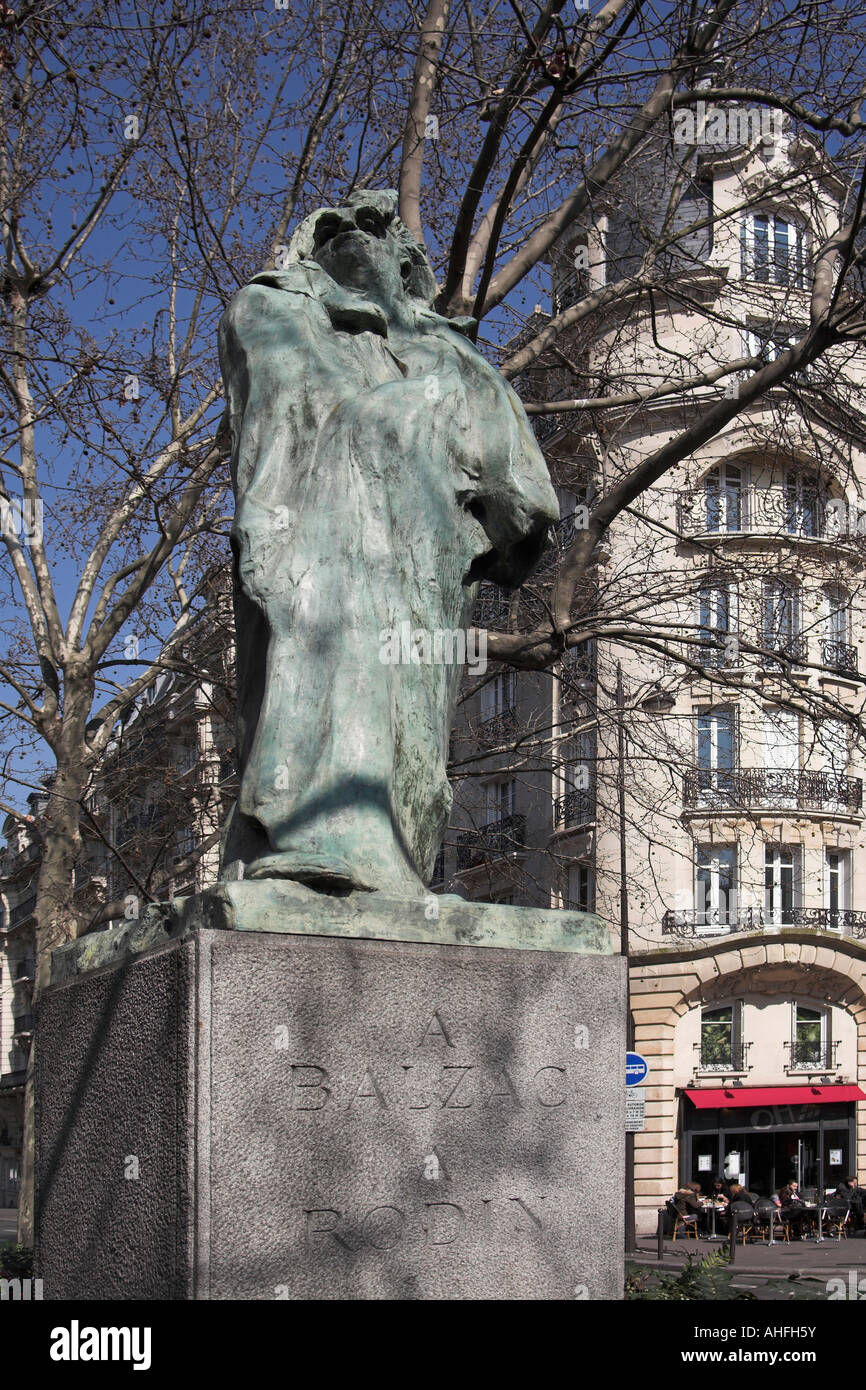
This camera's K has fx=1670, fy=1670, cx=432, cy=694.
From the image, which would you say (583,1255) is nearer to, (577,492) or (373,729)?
(373,729)

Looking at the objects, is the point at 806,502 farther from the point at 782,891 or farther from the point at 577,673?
the point at 782,891

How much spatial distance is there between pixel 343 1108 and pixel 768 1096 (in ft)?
98.2

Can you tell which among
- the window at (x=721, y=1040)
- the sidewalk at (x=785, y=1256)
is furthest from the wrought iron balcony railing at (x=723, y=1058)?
the sidewalk at (x=785, y=1256)

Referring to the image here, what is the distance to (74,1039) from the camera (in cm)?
382

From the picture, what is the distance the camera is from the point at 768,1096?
3167 centimetres

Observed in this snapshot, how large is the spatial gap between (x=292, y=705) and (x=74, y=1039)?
93cm

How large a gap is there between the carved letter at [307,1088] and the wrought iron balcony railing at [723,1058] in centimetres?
2972

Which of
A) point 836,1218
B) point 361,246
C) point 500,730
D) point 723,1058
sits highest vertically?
point 361,246

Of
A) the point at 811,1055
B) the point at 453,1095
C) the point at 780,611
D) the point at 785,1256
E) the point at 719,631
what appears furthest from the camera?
the point at 811,1055

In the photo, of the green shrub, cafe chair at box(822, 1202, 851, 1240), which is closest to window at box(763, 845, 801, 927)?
cafe chair at box(822, 1202, 851, 1240)

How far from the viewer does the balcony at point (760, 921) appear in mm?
31562

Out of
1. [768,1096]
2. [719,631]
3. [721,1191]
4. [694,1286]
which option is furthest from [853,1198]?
[694,1286]

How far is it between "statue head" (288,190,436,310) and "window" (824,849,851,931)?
96.7 feet

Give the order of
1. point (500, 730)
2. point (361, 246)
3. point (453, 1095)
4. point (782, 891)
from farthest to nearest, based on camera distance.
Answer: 1. point (782, 891)
2. point (500, 730)
3. point (361, 246)
4. point (453, 1095)
